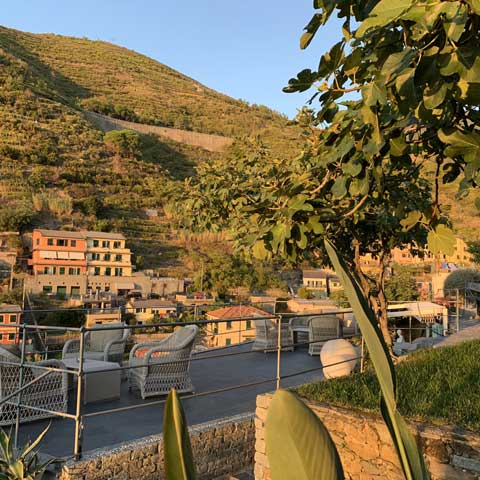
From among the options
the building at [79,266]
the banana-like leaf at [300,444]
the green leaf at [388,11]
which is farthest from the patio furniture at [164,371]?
the building at [79,266]

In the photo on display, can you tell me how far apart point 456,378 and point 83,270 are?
1853 centimetres

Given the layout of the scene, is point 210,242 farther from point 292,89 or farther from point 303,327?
point 292,89

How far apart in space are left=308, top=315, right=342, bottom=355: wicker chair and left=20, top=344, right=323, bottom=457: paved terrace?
1.49 feet

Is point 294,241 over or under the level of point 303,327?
over

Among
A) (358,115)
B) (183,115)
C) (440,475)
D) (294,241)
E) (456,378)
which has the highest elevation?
(183,115)

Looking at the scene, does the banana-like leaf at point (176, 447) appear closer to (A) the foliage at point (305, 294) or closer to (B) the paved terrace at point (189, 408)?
A: (B) the paved terrace at point (189, 408)

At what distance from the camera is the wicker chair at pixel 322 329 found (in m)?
7.15

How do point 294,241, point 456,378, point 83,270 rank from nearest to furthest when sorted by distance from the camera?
point 294,241 → point 456,378 → point 83,270

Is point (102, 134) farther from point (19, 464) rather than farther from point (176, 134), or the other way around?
point (19, 464)

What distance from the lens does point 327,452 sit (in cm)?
46

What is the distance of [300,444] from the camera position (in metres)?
0.46

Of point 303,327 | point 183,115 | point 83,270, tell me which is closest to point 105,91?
point 183,115

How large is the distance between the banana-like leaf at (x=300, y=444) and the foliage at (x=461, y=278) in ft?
50.9

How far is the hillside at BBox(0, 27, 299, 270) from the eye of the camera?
25.7 meters
